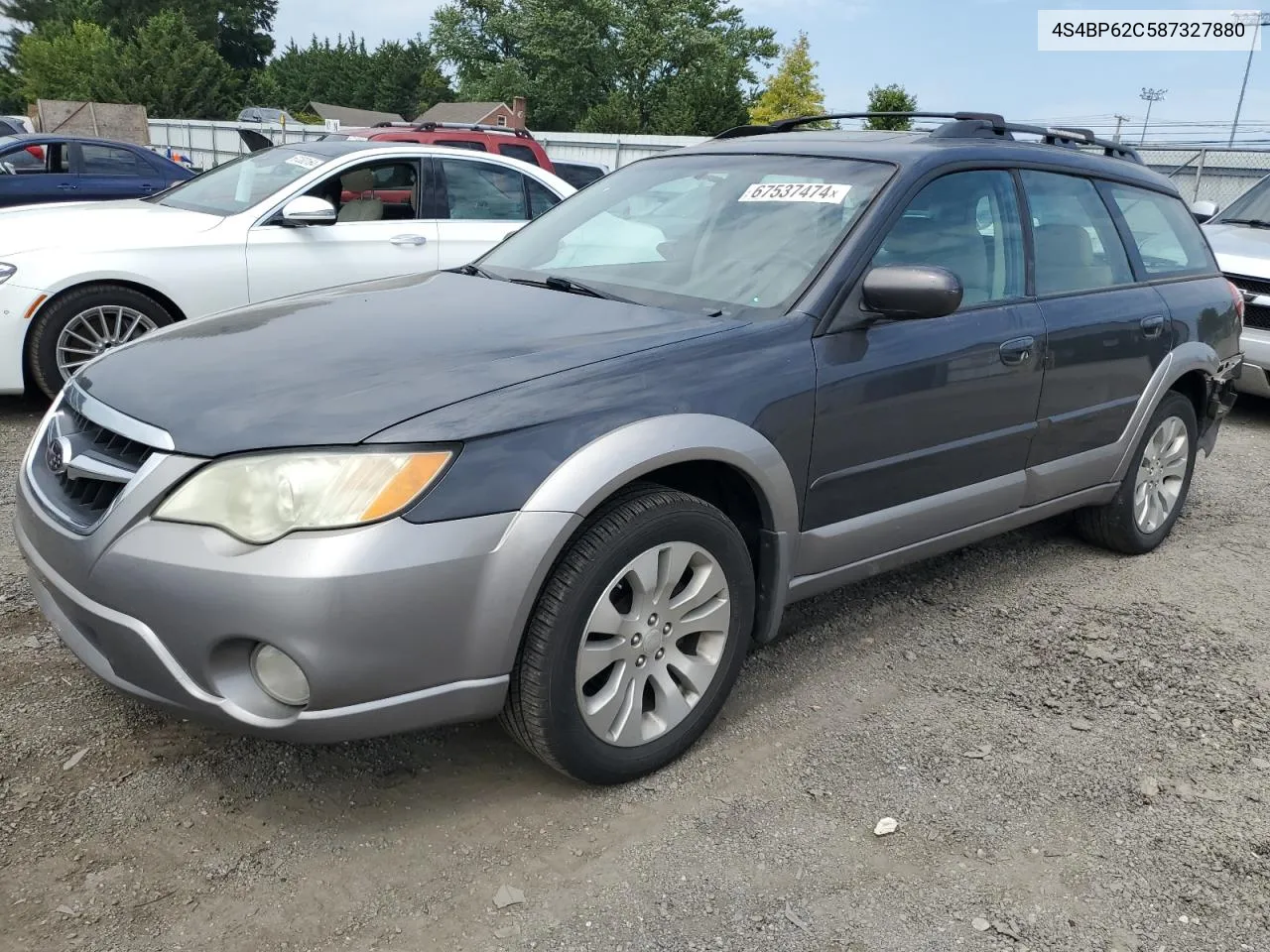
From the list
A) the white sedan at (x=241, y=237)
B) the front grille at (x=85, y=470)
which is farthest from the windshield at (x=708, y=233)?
the white sedan at (x=241, y=237)

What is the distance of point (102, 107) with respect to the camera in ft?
100

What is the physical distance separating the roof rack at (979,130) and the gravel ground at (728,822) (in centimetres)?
180

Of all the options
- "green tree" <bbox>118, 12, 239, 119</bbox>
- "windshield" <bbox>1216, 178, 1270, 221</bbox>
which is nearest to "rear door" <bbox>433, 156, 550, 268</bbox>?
"windshield" <bbox>1216, 178, 1270, 221</bbox>

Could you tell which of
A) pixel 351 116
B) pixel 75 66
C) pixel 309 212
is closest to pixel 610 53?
pixel 351 116

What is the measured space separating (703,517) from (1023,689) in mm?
1392

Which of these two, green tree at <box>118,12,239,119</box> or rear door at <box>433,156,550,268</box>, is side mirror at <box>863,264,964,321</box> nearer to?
rear door at <box>433,156,550,268</box>

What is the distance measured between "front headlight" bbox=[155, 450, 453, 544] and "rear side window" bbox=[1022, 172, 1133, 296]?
2.45 m

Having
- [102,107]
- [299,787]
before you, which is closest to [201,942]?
[299,787]

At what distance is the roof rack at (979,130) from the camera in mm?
3824

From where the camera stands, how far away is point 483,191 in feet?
23.8

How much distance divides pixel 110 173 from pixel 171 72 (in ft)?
163

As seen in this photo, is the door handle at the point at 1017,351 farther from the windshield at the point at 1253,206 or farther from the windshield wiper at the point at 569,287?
the windshield at the point at 1253,206

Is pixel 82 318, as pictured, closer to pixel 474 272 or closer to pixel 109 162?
pixel 474 272

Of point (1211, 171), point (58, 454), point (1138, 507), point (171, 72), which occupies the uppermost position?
point (171, 72)
